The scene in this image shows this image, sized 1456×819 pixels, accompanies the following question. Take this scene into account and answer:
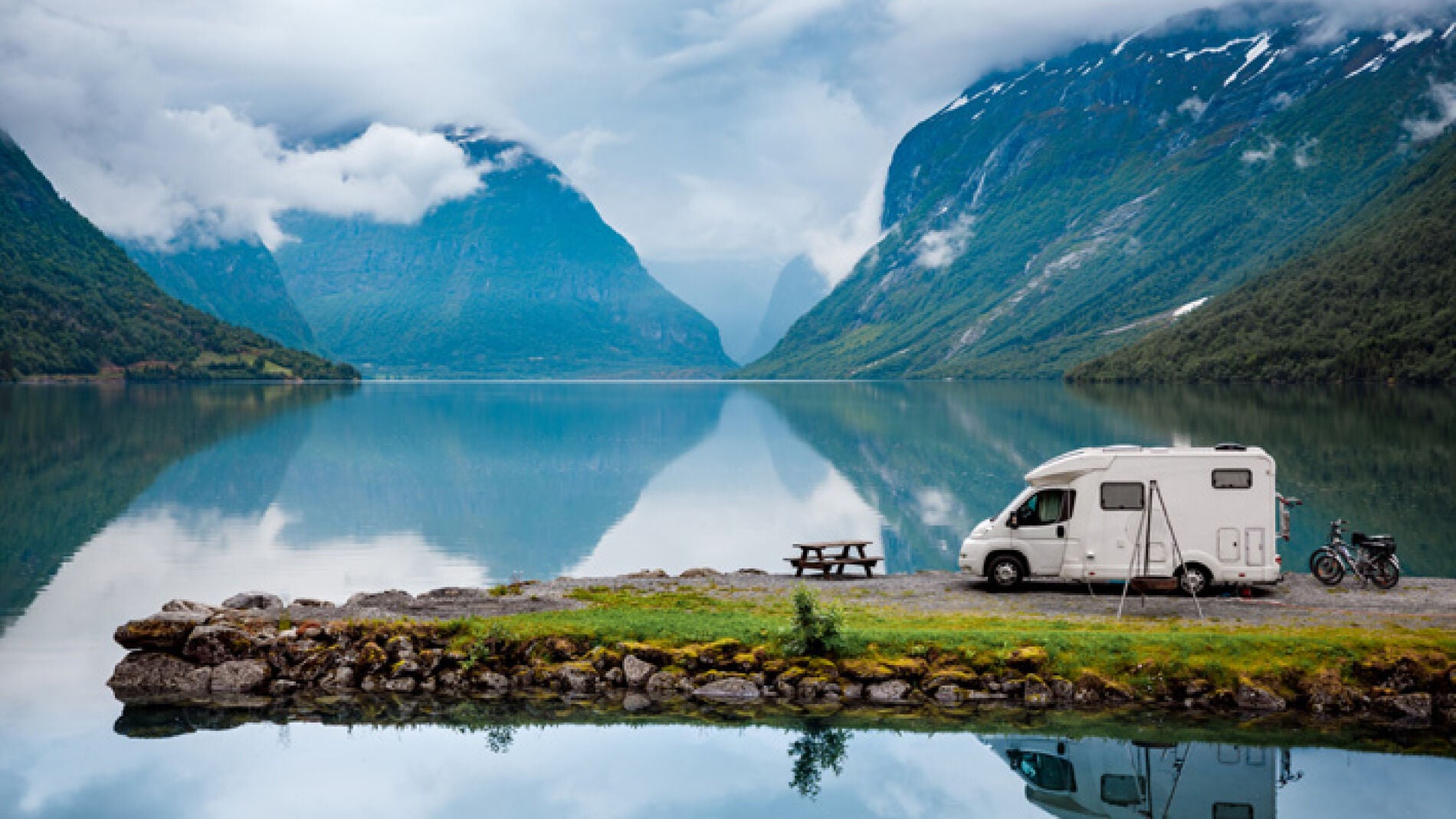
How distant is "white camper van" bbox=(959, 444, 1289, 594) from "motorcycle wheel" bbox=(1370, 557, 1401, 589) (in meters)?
3.50

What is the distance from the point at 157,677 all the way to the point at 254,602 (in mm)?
5513

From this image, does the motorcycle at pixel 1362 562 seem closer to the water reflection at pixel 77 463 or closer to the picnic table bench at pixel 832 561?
the picnic table bench at pixel 832 561

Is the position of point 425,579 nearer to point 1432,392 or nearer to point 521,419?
point 521,419

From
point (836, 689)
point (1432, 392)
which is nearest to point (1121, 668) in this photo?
point (836, 689)

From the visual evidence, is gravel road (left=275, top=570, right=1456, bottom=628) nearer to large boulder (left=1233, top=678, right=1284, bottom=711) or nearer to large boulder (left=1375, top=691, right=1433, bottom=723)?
large boulder (left=1375, top=691, right=1433, bottom=723)

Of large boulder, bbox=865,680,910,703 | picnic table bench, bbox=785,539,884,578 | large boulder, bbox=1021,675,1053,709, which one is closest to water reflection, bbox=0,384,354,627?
picnic table bench, bbox=785,539,884,578

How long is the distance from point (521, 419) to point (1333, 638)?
122394mm

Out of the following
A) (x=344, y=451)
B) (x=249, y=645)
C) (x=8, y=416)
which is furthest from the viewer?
(x=8, y=416)

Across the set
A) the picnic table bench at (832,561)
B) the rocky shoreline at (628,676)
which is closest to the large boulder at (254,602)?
the rocky shoreline at (628,676)

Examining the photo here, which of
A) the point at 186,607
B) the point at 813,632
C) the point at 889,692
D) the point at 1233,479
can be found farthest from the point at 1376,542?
the point at 186,607

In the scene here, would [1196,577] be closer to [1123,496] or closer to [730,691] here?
[1123,496]

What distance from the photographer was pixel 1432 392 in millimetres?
148250

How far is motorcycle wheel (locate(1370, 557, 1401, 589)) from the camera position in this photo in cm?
2759

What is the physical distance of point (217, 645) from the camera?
23.2 metres
